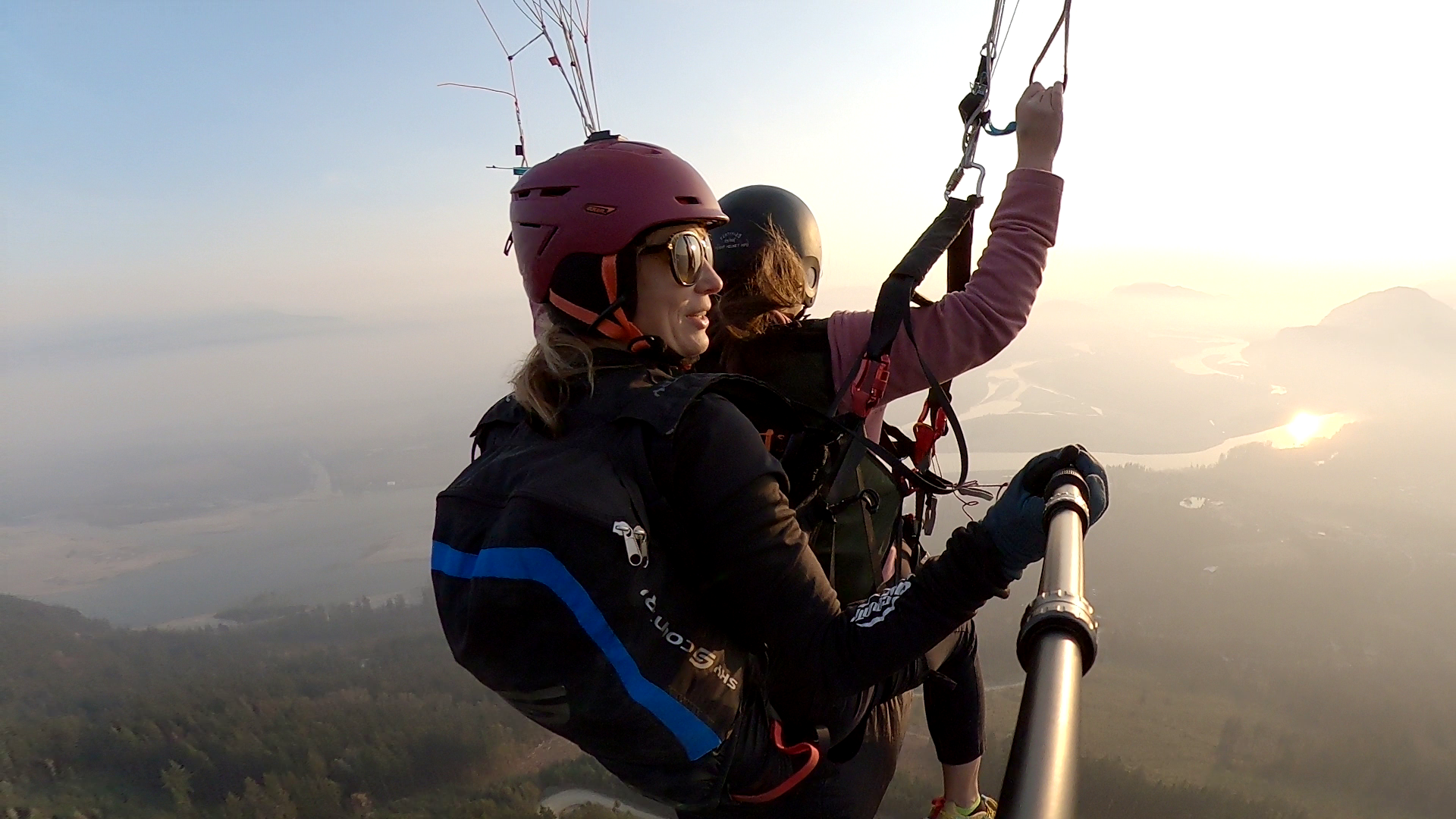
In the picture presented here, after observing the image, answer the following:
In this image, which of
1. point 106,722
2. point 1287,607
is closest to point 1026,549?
point 106,722

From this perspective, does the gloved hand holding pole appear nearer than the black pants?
Yes

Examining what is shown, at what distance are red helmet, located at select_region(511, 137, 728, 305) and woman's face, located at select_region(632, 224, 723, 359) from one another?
0.19 feet

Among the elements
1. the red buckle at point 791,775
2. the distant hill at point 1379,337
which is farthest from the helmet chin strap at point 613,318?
the distant hill at point 1379,337

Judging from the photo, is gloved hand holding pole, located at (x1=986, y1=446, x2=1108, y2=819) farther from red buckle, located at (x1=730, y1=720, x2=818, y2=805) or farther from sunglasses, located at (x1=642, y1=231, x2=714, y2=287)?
sunglasses, located at (x1=642, y1=231, x2=714, y2=287)

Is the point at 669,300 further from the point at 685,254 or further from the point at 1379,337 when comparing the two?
the point at 1379,337

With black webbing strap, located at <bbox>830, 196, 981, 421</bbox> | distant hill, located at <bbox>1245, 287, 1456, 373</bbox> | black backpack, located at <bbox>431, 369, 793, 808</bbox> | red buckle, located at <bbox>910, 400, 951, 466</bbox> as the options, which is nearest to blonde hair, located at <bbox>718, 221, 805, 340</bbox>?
black webbing strap, located at <bbox>830, 196, 981, 421</bbox>

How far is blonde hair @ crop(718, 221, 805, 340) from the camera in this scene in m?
2.46

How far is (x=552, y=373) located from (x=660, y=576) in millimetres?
530

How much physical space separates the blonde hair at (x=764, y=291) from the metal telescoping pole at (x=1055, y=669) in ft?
3.80

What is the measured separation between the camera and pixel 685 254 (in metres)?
1.91

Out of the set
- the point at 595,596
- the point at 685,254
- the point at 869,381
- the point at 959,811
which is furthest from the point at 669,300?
the point at 959,811

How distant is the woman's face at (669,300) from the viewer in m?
1.90

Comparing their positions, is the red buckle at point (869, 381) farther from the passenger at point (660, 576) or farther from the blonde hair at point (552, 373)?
the blonde hair at point (552, 373)

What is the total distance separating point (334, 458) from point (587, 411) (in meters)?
168
